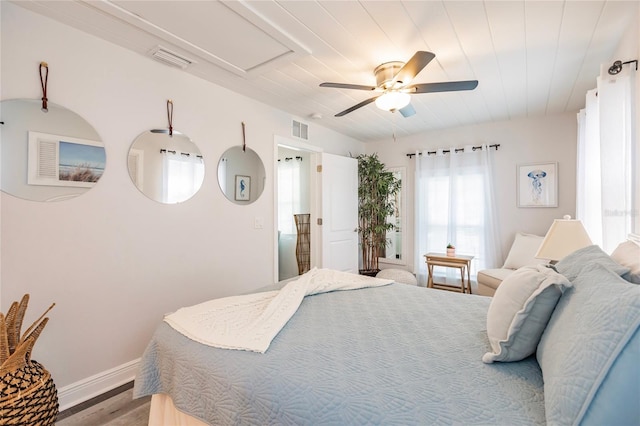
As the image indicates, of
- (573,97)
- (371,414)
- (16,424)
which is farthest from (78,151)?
(573,97)

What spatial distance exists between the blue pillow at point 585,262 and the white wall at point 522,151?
2873mm

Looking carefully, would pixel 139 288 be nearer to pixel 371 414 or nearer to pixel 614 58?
pixel 371 414

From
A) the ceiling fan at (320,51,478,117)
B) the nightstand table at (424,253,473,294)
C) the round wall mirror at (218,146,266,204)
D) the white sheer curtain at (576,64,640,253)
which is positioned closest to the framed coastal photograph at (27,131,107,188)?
the round wall mirror at (218,146,266,204)

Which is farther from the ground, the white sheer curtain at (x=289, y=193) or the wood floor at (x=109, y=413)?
the white sheer curtain at (x=289, y=193)

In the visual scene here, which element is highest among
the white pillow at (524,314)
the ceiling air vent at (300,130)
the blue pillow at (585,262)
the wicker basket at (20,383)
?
the ceiling air vent at (300,130)

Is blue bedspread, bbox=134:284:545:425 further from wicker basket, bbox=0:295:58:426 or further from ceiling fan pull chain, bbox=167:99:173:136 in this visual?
ceiling fan pull chain, bbox=167:99:173:136

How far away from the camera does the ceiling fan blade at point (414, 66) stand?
166 cm

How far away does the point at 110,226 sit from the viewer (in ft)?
6.63

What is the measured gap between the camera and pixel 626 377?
24.6 inches

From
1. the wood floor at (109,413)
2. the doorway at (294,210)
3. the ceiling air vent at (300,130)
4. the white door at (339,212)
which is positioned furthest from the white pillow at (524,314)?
the doorway at (294,210)

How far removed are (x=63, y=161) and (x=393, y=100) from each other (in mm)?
2313

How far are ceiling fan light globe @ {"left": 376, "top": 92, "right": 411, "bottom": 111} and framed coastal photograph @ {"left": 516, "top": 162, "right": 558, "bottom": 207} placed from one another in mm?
2482

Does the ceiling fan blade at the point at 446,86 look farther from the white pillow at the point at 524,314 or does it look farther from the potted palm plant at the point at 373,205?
the potted palm plant at the point at 373,205

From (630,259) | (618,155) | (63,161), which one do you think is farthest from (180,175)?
(618,155)
